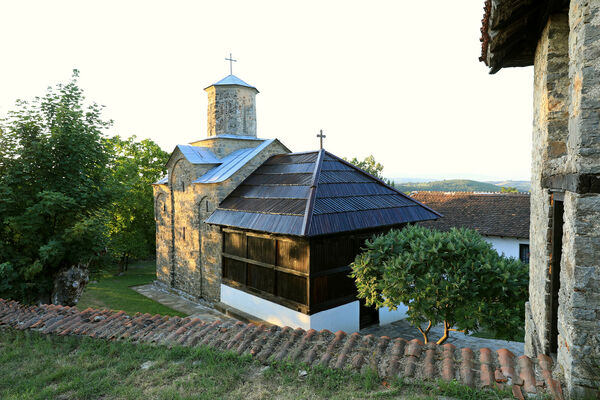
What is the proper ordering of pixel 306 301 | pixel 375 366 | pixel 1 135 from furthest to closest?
pixel 1 135 → pixel 306 301 → pixel 375 366

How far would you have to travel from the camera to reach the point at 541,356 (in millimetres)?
3615

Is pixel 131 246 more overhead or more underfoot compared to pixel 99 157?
more underfoot

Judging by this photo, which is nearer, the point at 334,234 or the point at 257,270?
the point at 334,234

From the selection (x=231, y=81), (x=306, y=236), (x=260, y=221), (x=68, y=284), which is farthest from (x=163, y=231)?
(x=306, y=236)

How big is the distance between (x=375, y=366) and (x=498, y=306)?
341 cm

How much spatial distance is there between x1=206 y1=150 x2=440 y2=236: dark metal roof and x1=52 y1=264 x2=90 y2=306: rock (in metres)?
4.19

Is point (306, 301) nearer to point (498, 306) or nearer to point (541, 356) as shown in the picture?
point (498, 306)

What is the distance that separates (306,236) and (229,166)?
6.37m

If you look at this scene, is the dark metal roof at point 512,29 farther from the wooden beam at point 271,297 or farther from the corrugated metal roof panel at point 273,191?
the wooden beam at point 271,297

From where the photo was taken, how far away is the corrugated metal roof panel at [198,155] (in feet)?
46.7

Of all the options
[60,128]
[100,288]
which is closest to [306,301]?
[60,128]

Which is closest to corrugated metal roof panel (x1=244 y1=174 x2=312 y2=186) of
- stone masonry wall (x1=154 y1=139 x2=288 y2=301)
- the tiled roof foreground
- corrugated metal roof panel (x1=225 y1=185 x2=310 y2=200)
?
corrugated metal roof panel (x1=225 y1=185 x2=310 y2=200)

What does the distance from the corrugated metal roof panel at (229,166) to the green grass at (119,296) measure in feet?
15.6

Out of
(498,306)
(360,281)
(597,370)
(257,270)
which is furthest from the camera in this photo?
(257,270)
